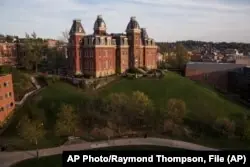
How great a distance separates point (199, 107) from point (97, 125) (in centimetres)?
1868

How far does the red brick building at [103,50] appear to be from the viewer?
173 feet

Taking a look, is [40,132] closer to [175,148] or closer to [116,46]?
[175,148]

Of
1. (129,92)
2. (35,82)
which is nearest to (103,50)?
(129,92)

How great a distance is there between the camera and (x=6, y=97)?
39.2 metres

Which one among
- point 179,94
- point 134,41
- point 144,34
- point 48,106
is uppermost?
point 144,34

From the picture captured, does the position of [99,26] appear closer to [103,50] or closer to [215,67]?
[103,50]

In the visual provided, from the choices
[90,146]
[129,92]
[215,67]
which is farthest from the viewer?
[215,67]

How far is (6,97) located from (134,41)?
102 feet

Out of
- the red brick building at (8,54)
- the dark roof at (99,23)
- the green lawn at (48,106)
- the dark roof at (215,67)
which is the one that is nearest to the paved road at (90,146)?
the green lawn at (48,106)

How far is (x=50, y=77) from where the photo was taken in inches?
1943

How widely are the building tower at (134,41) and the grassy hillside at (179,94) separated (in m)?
9.22

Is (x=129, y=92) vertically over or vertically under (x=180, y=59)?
under

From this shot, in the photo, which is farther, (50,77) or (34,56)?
(34,56)

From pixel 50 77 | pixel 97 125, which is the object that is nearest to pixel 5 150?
pixel 97 125
